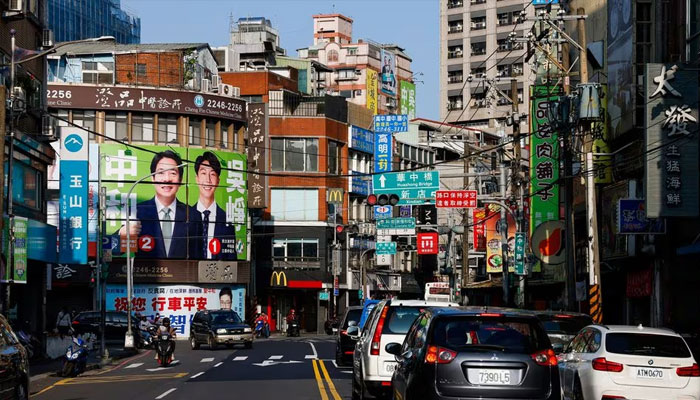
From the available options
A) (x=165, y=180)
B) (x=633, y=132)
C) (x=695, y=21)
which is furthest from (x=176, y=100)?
(x=695, y=21)

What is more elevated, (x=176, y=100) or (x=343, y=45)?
(x=343, y=45)

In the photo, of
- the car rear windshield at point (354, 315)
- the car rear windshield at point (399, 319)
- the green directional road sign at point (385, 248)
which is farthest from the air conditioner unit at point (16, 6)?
the green directional road sign at point (385, 248)

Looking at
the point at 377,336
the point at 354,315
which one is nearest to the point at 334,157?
the point at 354,315

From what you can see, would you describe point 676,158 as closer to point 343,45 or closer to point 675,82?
point 675,82

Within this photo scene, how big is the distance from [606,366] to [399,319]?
394 cm

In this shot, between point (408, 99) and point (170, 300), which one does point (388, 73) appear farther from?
point (170, 300)

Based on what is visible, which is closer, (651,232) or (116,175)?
(651,232)

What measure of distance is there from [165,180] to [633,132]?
40.3 m

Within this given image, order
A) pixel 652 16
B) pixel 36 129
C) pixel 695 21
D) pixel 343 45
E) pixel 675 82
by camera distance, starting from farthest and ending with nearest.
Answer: pixel 343 45, pixel 36 129, pixel 652 16, pixel 695 21, pixel 675 82

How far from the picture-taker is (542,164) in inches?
1861

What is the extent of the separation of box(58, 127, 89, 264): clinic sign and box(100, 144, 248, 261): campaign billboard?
24.7 m

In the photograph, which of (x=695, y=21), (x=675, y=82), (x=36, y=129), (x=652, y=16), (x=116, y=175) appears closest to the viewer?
(x=675, y=82)

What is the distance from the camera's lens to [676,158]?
32.4 metres

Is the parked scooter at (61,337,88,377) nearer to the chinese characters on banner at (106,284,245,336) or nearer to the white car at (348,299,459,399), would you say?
the white car at (348,299,459,399)
